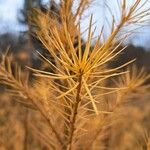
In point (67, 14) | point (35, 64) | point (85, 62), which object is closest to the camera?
point (85, 62)

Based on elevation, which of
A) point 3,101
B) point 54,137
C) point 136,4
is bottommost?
point 3,101

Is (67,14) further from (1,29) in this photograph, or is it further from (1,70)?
(1,29)

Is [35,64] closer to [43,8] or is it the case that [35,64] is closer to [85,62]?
→ [43,8]

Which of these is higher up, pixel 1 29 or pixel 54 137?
pixel 1 29

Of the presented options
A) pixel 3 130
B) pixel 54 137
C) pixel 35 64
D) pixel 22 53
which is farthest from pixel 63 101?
pixel 22 53

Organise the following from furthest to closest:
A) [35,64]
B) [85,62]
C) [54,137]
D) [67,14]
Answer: [35,64]
[54,137]
[67,14]
[85,62]

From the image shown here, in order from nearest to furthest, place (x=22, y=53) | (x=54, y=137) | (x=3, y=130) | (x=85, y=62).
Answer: (x=85, y=62) < (x=54, y=137) < (x=3, y=130) < (x=22, y=53)

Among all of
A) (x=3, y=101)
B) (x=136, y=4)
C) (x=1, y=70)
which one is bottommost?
(x=3, y=101)

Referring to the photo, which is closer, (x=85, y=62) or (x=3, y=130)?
(x=85, y=62)

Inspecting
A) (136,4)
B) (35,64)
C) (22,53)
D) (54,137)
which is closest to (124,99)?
(54,137)

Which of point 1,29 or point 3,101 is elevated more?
point 1,29
